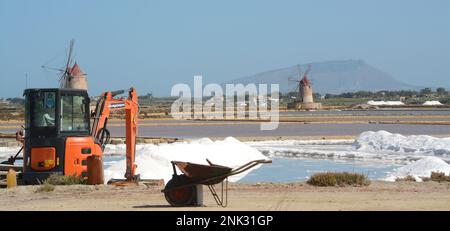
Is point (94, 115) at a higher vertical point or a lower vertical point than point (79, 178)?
higher

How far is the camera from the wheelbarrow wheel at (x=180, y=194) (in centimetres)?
1066

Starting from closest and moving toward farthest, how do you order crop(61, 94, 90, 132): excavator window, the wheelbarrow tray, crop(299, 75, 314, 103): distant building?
the wheelbarrow tray < crop(61, 94, 90, 132): excavator window < crop(299, 75, 314, 103): distant building

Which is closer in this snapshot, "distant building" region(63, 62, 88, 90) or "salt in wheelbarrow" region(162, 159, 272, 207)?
"salt in wheelbarrow" region(162, 159, 272, 207)

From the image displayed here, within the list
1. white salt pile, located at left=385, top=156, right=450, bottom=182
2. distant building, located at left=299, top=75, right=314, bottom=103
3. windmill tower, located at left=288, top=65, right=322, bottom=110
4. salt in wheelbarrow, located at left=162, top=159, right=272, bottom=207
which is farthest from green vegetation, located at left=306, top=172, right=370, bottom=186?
distant building, located at left=299, top=75, right=314, bottom=103

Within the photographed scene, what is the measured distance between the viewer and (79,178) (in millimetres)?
14125

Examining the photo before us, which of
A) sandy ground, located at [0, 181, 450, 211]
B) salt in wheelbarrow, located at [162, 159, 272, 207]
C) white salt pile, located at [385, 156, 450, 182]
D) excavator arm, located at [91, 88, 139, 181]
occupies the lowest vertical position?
white salt pile, located at [385, 156, 450, 182]

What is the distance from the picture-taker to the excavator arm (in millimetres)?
14328

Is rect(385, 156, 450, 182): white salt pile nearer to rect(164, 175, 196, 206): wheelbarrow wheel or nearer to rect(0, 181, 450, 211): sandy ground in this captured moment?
rect(0, 181, 450, 211): sandy ground

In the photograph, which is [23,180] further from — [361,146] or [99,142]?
[361,146]

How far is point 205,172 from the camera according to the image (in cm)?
1028

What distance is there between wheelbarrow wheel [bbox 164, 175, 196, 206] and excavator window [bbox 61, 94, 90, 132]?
355 cm
